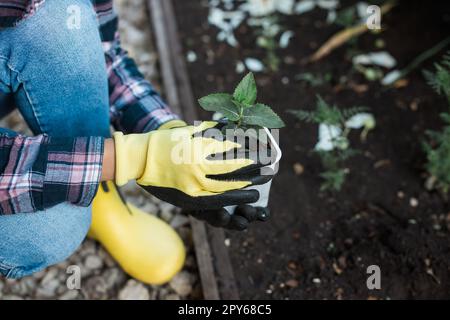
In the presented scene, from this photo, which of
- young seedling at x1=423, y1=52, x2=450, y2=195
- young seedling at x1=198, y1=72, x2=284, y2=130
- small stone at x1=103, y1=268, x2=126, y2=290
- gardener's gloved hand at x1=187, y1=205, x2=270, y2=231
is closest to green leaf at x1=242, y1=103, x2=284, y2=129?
young seedling at x1=198, y1=72, x2=284, y2=130

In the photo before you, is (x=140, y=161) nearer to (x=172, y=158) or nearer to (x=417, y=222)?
(x=172, y=158)

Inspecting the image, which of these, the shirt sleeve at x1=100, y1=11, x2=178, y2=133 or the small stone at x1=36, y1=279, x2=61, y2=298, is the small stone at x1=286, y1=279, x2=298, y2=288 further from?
the small stone at x1=36, y1=279, x2=61, y2=298

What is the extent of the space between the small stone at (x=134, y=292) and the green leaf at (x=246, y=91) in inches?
34.3

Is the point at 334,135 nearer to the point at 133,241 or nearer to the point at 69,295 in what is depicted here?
the point at 133,241

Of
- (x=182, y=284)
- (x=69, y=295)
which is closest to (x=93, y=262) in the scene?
(x=69, y=295)

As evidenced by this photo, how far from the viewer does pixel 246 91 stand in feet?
4.00

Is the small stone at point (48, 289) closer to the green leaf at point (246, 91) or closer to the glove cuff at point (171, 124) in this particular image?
the glove cuff at point (171, 124)

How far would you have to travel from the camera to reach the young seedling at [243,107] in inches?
48.0

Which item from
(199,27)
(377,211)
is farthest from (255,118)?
(199,27)

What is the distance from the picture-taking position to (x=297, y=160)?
206cm

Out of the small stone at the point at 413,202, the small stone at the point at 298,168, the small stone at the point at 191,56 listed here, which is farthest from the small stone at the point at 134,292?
the small stone at the point at 191,56

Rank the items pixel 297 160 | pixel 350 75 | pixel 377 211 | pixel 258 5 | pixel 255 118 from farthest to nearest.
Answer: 1. pixel 258 5
2. pixel 350 75
3. pixel 297 160
4. pixel 377 211
5. pixel 255 118

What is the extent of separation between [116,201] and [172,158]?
Result: 0.56 m
